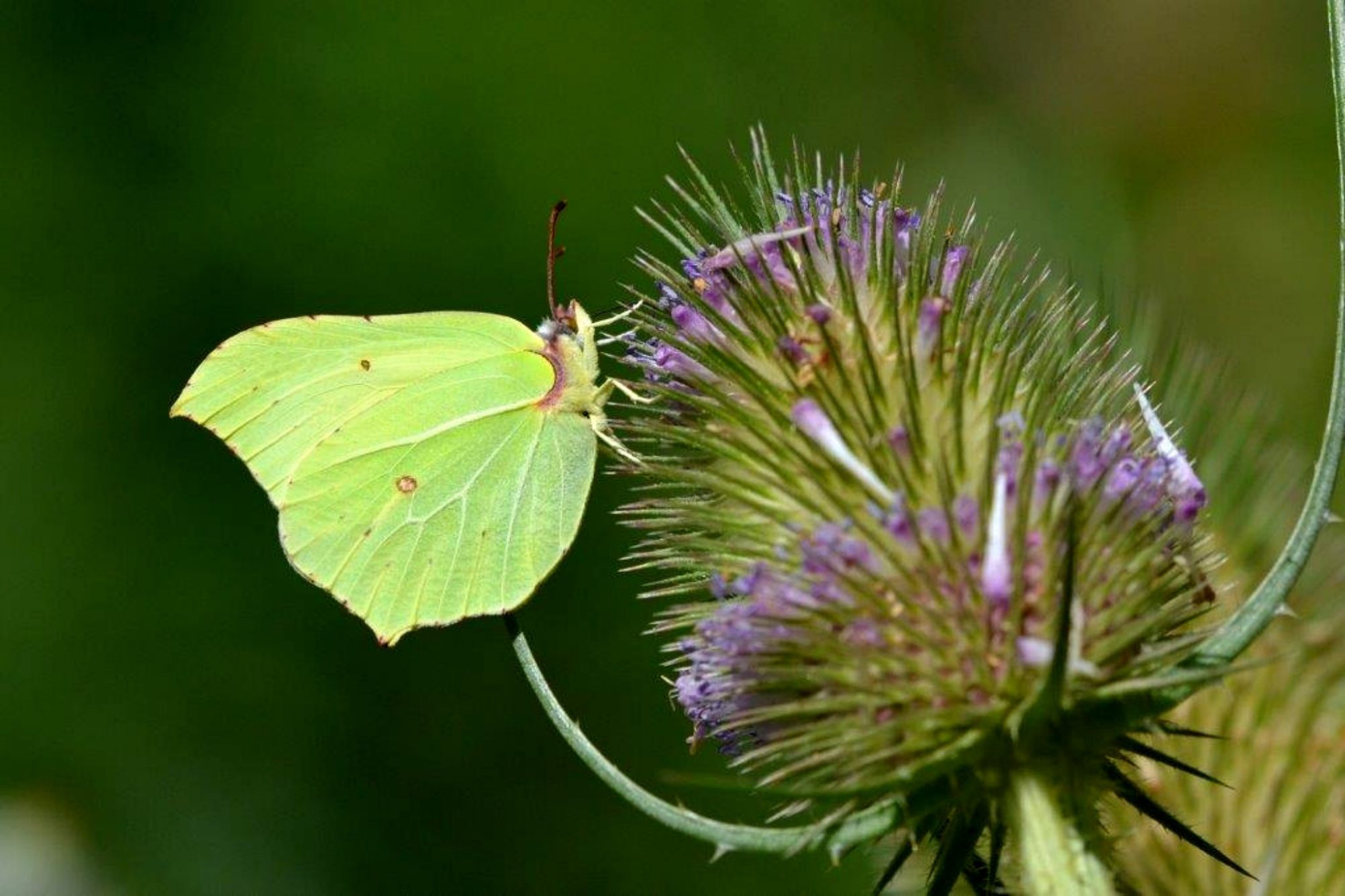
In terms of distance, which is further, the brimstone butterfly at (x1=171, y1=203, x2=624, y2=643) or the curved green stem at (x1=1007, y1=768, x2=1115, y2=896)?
the brimstone butterfly at (x1=171, y1=203, x2=624, y2=643)

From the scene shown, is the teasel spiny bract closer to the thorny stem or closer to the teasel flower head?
the teasel flower head

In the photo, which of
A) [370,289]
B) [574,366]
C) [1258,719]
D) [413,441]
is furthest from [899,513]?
[370,289]

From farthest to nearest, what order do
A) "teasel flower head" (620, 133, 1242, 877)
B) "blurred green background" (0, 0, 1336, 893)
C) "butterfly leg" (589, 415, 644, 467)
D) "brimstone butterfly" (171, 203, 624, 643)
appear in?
"blurred green background" (0, 0, 1336, 893)
"brimstone butterfly" (171, 203, 624, 643)
"butterfly leg" (589, 415, 644, 467)
"teasel flower head" (620, 133, 1242, 877)

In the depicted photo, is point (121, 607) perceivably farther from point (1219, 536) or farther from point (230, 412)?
point (1219, 536)

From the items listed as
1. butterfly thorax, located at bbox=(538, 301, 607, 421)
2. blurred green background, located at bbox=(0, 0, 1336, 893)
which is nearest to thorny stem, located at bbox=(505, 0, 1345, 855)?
butterfly thorax, located at bbox=(538, 301, 607, 421)

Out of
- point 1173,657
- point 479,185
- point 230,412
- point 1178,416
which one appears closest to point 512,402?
point 230,412

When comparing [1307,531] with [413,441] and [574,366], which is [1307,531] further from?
[413,441]
